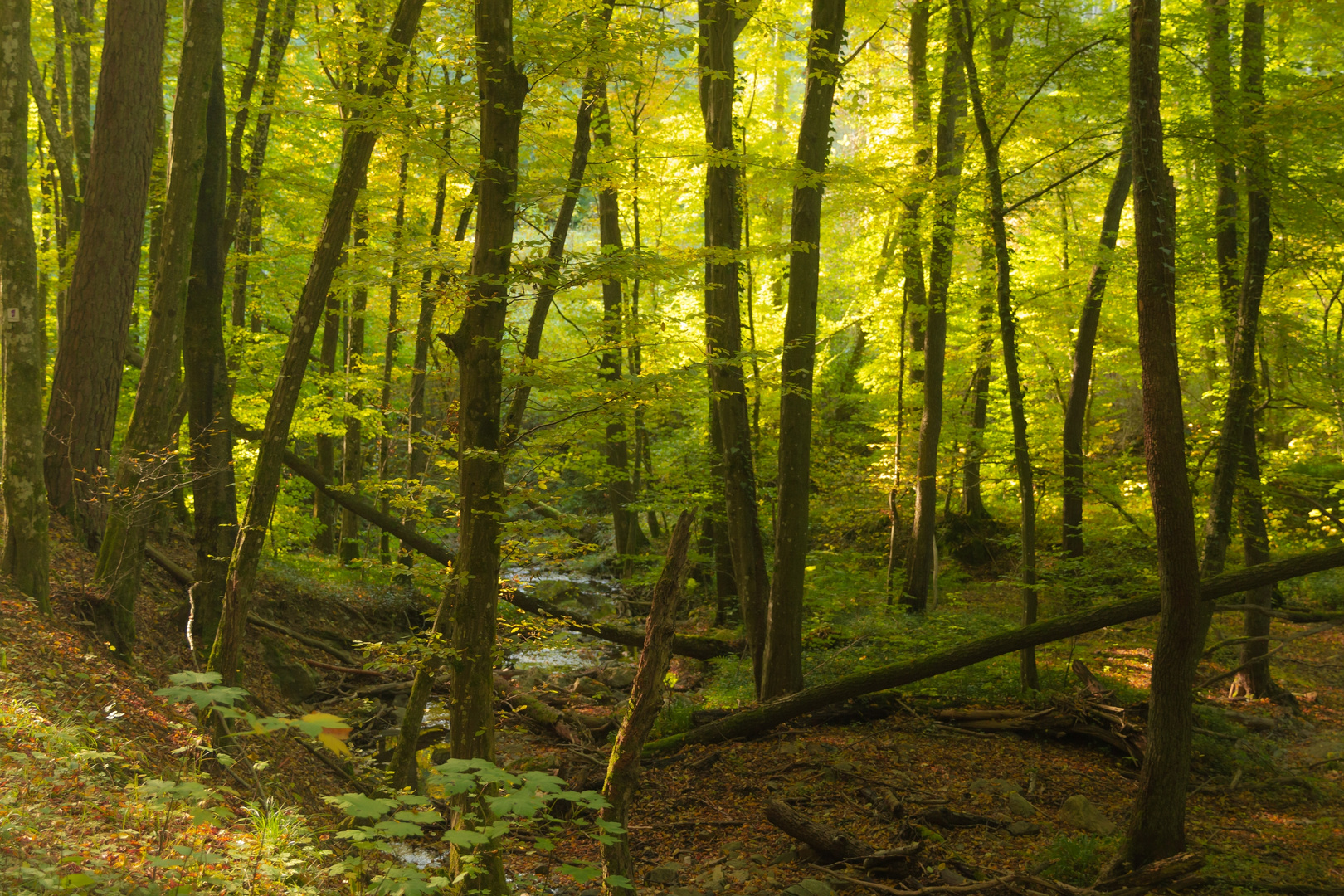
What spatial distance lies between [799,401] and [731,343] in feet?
3.10

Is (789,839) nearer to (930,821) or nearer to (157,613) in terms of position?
(930,821)

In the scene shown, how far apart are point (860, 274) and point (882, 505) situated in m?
4.60

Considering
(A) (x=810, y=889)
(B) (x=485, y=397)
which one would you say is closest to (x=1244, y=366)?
(A) (x=810, y=889)

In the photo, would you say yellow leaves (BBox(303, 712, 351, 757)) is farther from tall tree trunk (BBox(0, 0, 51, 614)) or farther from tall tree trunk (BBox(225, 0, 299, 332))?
tall tree trunk (BBox(225, 0, 299, 332))

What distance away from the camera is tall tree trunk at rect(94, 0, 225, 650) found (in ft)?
21.4

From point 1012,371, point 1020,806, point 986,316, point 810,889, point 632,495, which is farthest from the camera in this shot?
point 986,316

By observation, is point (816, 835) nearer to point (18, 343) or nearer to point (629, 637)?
point (629, 637)

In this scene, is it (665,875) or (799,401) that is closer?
(665,875)

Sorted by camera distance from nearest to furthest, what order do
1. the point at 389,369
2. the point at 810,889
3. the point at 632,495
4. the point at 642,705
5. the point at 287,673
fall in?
the point at 642,705 < the point at 810,889 < the point at 287,673 < the point at 632,495 < the point at 389,369

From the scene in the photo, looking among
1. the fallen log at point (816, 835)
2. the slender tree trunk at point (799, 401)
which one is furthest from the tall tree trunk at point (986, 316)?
the fallen log at point (816, 835)

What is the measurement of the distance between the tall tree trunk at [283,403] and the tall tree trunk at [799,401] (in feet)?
13.4

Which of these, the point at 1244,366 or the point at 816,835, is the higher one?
the point at 1244,366

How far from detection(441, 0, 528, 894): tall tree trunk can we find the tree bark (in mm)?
1084

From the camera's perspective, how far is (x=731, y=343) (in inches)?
331
